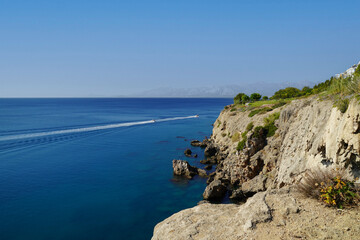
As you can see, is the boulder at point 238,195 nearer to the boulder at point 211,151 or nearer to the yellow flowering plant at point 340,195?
the yellow flowering plant at point 340,195

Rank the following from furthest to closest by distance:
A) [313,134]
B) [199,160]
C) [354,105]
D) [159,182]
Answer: [199,160] < [159,182] < [313,134] < [354,105]

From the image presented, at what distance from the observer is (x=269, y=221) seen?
382 inches

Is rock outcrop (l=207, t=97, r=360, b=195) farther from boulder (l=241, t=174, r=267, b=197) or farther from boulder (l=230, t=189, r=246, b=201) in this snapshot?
boulder (l=230, t=189, r=246, b=201)

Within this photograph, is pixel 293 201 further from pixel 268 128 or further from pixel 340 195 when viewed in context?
pixel 268 128

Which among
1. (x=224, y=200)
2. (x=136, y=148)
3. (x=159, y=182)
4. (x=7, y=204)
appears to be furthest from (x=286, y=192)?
(x=136, y=148)

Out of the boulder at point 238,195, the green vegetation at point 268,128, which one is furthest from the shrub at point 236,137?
the boulder at point 238,195

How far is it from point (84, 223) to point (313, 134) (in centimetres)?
2274

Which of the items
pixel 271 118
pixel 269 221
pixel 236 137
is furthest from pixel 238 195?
pixel 269 221

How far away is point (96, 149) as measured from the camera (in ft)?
180

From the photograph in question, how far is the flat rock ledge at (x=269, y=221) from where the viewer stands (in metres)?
8.69

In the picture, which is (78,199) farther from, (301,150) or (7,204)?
(301,150)

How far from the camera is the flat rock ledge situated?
28.5ft

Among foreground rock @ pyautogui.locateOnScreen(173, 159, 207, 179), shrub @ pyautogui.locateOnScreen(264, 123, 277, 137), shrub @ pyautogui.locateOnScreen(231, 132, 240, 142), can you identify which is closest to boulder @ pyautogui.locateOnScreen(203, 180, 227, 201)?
foreground rock @ pyautogui.locateOnScreen(173, 159, 207, 179)

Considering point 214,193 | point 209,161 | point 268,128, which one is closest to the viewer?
point 214,193
